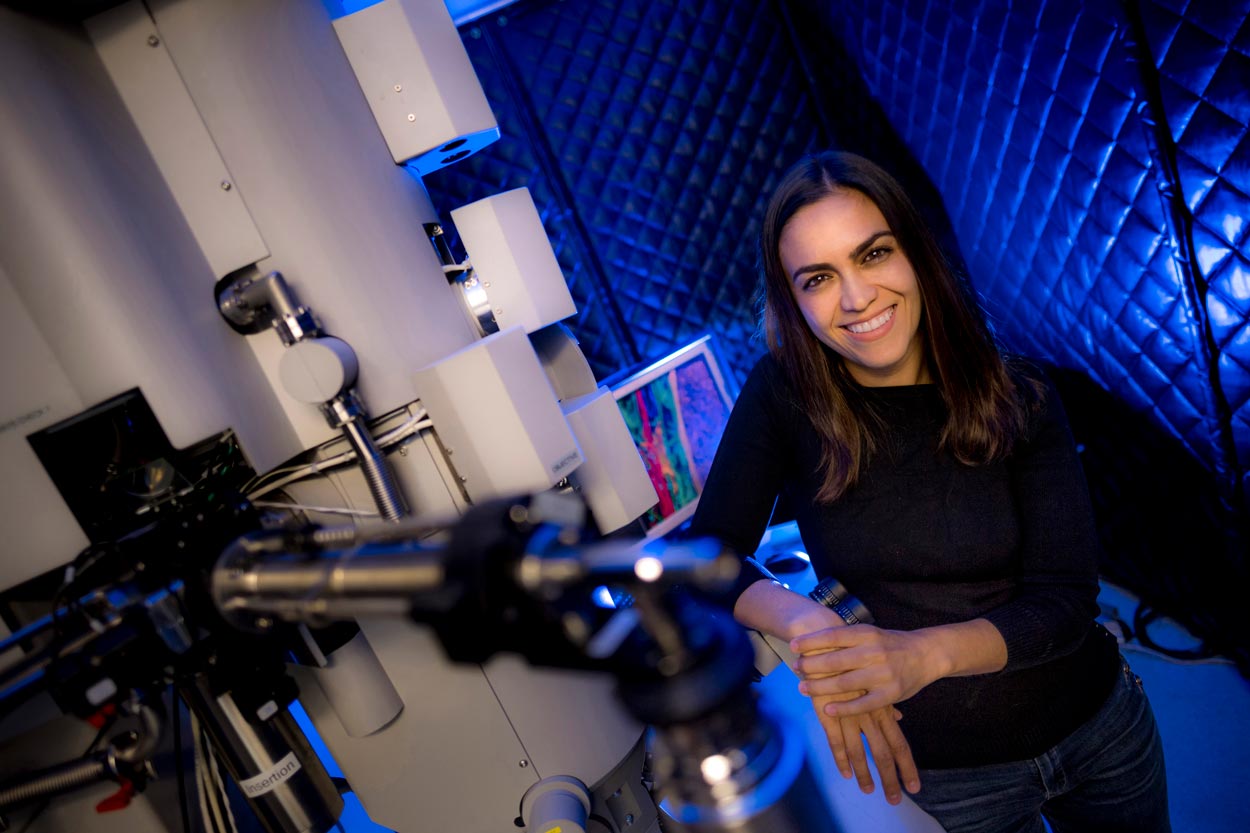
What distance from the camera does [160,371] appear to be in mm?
825

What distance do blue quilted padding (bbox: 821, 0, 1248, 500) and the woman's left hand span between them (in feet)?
3.87

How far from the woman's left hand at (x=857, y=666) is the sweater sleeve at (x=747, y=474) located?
317 mm

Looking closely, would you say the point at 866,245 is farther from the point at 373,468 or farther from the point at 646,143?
the point at 646,143

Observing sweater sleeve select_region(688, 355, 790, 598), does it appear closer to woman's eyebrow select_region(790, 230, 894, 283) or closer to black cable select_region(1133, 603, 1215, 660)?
woman's eyebrow select_region(790, 230, 894, 283)

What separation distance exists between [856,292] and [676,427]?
82cm

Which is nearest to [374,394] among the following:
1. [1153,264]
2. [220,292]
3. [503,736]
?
[220,292]

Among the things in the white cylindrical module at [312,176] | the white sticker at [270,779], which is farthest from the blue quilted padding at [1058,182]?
the white sticker at [270,779]

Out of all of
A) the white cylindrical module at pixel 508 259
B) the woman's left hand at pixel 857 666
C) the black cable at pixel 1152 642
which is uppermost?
the white cylindrical module at pixel 508 259

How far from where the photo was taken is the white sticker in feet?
2.49

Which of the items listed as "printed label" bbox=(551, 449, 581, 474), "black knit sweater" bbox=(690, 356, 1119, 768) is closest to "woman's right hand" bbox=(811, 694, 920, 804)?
"black knit sweater" bbox=(690, 356, 1119, 768)

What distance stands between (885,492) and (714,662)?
85 cm

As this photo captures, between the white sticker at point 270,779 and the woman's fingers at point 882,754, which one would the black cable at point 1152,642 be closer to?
the woman's fingers at point 882,754

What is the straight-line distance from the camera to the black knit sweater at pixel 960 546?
0.96 m

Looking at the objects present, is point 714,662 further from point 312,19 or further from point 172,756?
point 312,19
